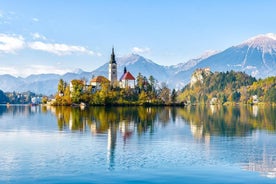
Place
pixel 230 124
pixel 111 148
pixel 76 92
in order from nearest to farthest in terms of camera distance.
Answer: pixel 111 148, pixel 230 124, pixel 76 92

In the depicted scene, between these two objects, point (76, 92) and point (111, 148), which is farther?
point (76, 92)

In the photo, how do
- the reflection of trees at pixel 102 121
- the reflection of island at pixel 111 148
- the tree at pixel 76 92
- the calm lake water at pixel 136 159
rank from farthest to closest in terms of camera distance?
the tree at pixel 76 92
the reflection of trees at pixel 102 121
the reflection of island at pixel 111 148
the calm lake water at pixel 136 159

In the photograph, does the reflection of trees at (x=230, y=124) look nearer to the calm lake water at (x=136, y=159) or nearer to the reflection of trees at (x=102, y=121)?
the reflection of trees at (x=102, y=121)

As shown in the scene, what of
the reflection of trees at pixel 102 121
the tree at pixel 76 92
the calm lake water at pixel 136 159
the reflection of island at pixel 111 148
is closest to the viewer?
the calm lake water at pixel 136 159

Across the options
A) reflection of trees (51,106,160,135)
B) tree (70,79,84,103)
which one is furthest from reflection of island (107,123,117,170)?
tree (70,79,84,103)

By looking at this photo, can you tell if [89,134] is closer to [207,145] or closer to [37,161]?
[207,145]

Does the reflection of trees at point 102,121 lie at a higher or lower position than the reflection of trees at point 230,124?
higher

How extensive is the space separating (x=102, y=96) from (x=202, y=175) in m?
162

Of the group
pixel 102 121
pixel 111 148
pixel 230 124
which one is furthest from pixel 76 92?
pixel 111 148

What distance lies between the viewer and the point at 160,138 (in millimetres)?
52312

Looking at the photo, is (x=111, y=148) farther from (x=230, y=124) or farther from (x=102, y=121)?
(x=230, y=124)

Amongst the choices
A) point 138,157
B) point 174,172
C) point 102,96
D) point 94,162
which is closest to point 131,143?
point 138,157

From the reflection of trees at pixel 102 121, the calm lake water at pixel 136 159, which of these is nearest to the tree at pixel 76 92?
the reflection of trees at pixel 102 121

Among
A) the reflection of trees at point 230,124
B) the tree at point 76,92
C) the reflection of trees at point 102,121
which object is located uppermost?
the tree at point 76,92
